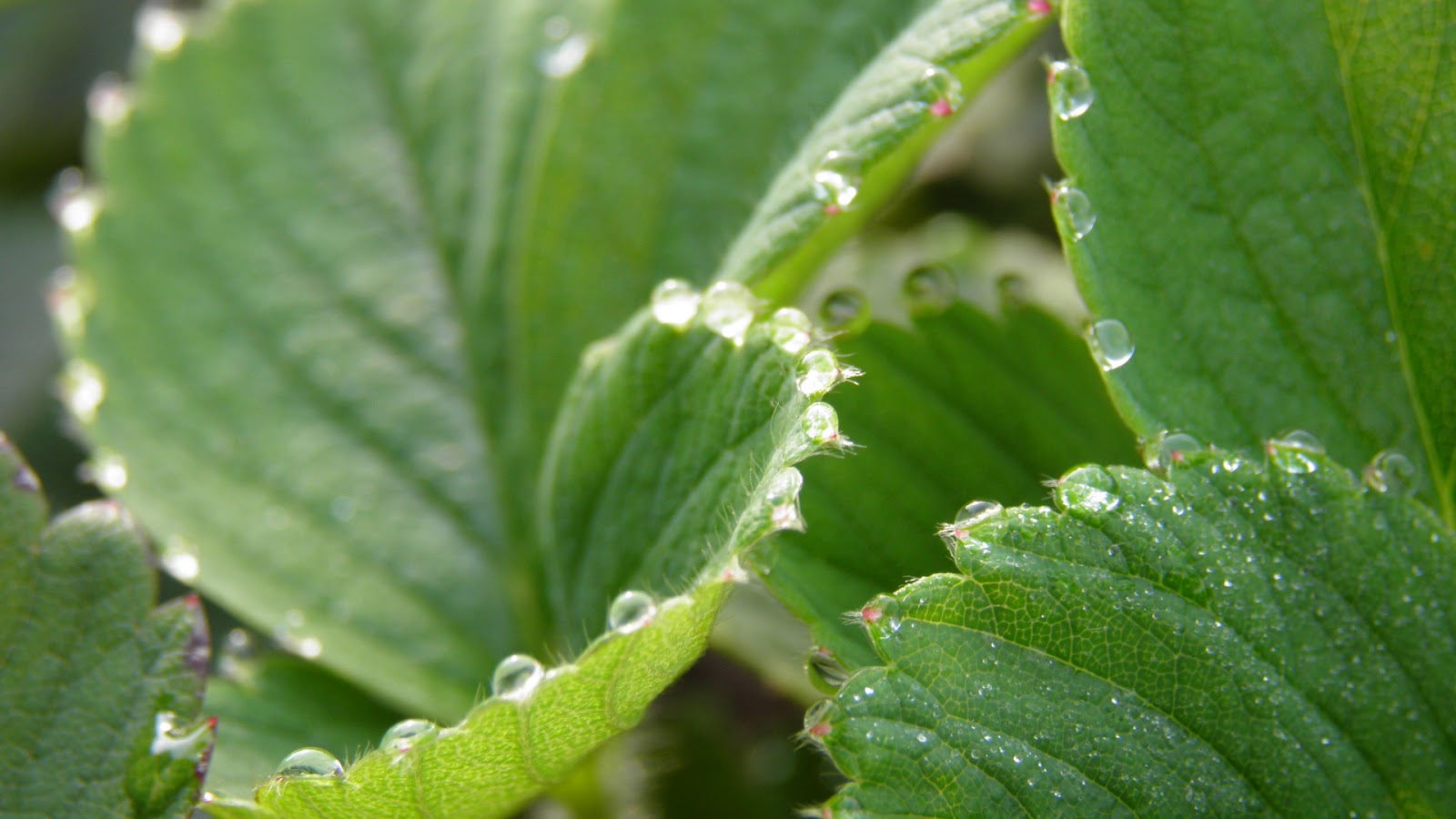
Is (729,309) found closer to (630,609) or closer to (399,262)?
(630,609)

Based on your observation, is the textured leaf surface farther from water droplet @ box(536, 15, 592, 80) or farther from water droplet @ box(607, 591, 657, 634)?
water droplet @ box(607, 591, 657, 634)

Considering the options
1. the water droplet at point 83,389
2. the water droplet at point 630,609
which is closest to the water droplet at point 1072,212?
the water droplet at point 630,609

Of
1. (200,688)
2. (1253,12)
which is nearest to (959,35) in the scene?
(1253,12)

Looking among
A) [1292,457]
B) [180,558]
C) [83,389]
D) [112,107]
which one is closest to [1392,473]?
[1292,457]

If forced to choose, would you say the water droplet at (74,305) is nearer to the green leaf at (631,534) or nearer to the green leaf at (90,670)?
the green leaf at (90,670)

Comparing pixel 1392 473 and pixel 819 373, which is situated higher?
pixel 819 373

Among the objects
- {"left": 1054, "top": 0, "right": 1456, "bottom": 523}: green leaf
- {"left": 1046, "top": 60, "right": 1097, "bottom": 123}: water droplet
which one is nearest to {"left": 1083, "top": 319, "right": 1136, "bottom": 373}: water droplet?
{"left": 1054, "top": 0, "right": 1456, "bottom": 523}: green leaf
